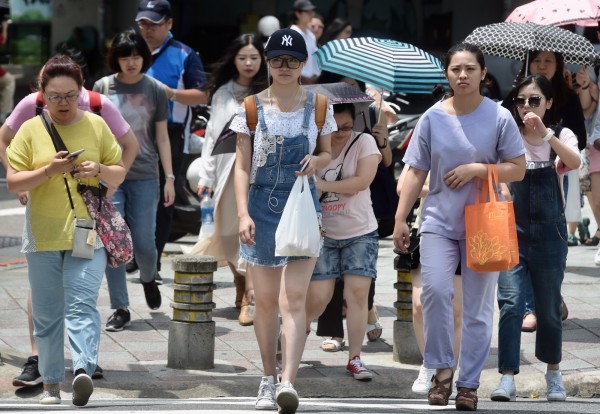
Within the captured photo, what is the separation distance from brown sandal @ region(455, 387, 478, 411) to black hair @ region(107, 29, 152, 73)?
3.50m

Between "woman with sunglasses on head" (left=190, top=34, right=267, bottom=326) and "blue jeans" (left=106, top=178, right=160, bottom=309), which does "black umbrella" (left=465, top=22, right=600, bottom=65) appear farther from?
"blue jeans" (left=106, top=178, right=160, bottom=309)

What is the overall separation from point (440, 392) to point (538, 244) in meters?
1.12

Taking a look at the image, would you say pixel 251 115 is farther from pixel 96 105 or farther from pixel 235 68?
pixel 235 68

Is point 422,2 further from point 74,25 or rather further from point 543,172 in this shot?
point 543,172

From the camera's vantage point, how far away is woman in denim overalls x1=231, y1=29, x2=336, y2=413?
24.5 feet

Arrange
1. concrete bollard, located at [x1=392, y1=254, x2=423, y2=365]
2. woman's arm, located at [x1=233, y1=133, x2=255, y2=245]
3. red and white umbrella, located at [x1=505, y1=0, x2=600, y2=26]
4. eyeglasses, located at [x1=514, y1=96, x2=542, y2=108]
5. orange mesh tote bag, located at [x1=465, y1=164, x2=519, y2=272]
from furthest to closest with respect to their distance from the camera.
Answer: red and white umbrella, located at [x1=505, y1=0, x2=600, y2=26]
concrete bollard, located at [x1=392, y1=254, x2=423, y2=365]
eyeglasses, located at [x1=514, y1=96, x2=542, y2=108]
woman's arm, located at [x1=233, y1=133, x2=255, y2=245]
orange mesh tote bag, located at [x1=465, y1=164, x2=519, y2=272]

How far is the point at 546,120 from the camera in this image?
8336mm

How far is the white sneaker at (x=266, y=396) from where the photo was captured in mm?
7430

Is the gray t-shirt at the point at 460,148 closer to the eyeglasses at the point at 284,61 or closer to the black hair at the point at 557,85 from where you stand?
the eyeglasses at the point at 284,61

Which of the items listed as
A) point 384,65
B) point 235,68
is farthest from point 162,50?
point 384,65

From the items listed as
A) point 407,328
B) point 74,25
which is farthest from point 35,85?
point 74,25

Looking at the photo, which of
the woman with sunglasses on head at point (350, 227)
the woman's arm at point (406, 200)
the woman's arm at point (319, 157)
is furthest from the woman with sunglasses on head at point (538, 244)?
the woman's arm at point (319, 157)

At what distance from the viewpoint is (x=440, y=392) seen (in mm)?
7418

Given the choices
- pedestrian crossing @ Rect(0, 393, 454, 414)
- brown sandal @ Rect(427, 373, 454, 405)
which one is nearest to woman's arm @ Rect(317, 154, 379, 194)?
pedestrian crossing @ Rect(0, 393, 454, 414)
